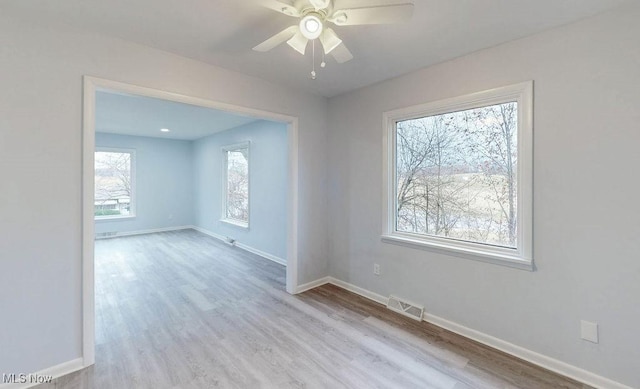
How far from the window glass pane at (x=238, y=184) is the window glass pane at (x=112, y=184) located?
9.00ft

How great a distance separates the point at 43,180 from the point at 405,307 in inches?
128

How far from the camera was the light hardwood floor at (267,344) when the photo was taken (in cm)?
190

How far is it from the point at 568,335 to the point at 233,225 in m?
5.34

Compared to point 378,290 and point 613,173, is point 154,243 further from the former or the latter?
point 613,173

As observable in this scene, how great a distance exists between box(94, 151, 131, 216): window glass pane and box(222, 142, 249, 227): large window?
2.63 metres

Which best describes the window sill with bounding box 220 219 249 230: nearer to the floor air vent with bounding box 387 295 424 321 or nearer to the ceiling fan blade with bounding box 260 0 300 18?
the floor air vent with bounding box 387 295 424 321

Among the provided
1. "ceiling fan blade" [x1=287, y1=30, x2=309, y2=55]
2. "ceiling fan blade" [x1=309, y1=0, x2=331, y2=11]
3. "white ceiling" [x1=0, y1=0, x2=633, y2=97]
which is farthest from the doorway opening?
"ceiling fan blade" [x1=309, y1=0, x2=331, y2=11]

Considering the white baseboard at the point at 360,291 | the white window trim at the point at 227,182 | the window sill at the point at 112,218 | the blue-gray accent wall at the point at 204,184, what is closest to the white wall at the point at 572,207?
the white baseboard at the point at 360,291

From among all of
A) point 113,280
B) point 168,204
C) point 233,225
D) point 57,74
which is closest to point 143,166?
point 168,204

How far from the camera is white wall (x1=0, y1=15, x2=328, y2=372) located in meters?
1.79

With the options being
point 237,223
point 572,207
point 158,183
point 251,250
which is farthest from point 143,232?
point 572,207

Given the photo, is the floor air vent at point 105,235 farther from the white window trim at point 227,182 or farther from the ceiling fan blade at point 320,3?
the ceiling fan blade at point 320,3

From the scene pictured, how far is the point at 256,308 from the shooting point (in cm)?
296

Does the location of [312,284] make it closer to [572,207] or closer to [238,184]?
[572,207]
